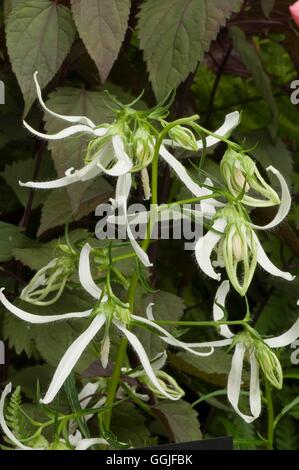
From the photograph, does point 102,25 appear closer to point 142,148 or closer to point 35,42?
point 35,42

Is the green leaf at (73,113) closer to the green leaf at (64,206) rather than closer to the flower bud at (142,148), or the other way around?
the green leaf at (64,206)

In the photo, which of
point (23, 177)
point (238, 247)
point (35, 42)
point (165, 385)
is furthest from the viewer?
point (23, 177)

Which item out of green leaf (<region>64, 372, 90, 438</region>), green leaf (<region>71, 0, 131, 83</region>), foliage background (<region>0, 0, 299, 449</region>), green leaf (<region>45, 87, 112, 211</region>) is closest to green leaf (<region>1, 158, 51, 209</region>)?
foliage background (<region>0, 0, 299, 449</region>)

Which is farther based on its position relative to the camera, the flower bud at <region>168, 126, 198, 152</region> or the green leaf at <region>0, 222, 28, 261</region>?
the green leaf at <region>0, 222, 28, 261</region>

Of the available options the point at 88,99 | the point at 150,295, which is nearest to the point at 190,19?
the point at 88,99

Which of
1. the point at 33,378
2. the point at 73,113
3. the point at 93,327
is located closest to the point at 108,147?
the point at 93,327

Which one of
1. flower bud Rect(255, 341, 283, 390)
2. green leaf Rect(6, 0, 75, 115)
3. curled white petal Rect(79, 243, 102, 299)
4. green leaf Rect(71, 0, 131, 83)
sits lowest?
flower bud Rect(255, 341, 283, 390)

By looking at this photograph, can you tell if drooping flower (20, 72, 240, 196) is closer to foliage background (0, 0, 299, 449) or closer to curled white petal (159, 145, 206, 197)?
curled white petal (159, 145, 206, 197)
